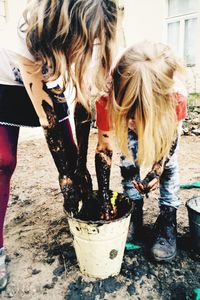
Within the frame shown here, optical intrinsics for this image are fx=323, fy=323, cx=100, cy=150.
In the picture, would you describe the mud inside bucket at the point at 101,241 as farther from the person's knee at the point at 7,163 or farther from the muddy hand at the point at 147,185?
the person's knee at the point at 7,163

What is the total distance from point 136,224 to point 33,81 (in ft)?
4.04

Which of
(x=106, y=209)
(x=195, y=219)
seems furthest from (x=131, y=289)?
(x=195, y=219)

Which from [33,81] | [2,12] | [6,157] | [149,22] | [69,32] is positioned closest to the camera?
[69,32]

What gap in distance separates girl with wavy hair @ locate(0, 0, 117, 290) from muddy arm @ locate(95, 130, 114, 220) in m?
0.09

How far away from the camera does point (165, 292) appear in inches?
69.8

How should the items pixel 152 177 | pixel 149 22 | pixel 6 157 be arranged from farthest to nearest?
pixel 149 22 < pixel 152 177 < pixel 6 157

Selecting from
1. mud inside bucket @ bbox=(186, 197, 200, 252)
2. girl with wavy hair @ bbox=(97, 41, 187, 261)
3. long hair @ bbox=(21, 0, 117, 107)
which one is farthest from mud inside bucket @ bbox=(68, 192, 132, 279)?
long hair @ bbox=(21, 0, 117, 107)

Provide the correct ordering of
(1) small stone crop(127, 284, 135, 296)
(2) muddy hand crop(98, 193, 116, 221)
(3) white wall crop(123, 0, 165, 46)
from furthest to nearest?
(3) white wall crop(123, 0, 165, 46), (2) muddy hand crop(98, 193, 116, 221), (1) small stone crop(127, 284, 135, 296)

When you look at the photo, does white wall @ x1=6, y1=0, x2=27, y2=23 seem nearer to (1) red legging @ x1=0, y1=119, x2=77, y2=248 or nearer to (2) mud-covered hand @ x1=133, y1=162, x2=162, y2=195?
(1) red legging @ x1=0, y1=119, x2=77, y2=248

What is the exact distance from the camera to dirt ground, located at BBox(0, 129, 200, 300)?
5.90ft

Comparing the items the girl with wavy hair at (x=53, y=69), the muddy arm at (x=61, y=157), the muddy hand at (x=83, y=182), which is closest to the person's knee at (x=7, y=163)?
the girl with wavy hair at (x=53, y=69)

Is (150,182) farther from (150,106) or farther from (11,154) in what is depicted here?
(11,154)

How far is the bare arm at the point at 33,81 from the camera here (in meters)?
1.55

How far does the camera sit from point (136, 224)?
2.25 meters
